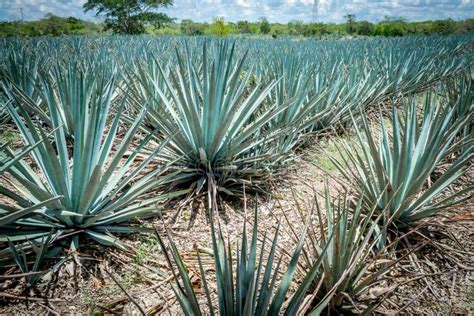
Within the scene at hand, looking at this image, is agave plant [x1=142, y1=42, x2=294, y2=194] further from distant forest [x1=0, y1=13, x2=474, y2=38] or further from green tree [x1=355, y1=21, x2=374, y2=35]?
green tree [x1=355, y1=21, x2=374, y2=35]

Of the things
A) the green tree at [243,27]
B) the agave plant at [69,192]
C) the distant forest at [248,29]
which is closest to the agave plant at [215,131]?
the agave plant at [69,192]

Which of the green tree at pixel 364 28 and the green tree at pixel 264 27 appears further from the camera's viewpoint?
the green tree at pixel 264 27

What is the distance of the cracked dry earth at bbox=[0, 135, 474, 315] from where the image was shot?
4.75 ft

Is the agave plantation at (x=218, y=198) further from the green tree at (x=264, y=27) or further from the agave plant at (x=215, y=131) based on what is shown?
the green tree at (x=264, y=27)

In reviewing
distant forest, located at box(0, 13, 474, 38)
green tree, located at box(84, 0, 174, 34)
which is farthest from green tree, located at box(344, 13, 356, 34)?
green tree, located at box(84, 0, 174, 34)

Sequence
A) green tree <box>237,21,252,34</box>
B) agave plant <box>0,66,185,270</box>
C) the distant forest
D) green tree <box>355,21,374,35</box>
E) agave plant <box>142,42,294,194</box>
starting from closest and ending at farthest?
agave plant <box>0,66,185,270</box>
agave plant <box>142,42,294,194</box>
the distant forest
green tree <box>355,21,374,35</box>
green tree <box>237,21,252,34</box>

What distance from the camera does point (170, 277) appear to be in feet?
5.44

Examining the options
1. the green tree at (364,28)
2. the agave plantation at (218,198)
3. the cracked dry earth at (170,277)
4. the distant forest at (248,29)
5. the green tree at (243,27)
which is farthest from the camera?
the green tree at (243,27)

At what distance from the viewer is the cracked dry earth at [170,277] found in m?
1.45

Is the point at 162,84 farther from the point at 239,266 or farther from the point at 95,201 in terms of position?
the point at 239,266

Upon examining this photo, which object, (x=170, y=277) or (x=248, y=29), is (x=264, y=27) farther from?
(x=170, y=277)

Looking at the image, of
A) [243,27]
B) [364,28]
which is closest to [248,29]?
[243,27]

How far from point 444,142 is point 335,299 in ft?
4.59

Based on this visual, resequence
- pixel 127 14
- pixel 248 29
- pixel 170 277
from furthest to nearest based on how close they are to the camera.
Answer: pixel 248 29 → pixel 127 14 → pixel 170 277
